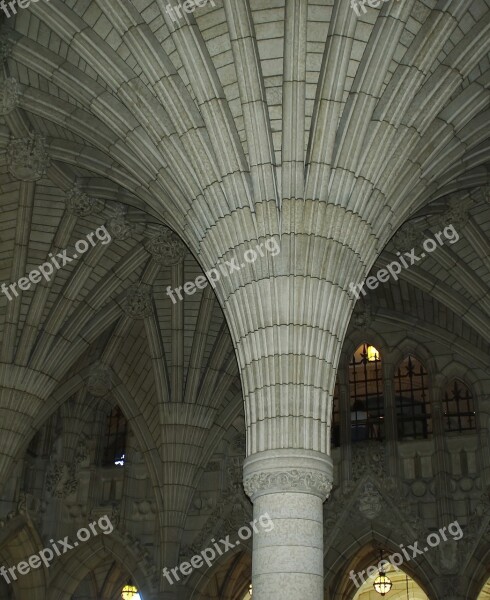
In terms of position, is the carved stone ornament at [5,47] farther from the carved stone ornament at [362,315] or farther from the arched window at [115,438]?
the arched window at [115,438]

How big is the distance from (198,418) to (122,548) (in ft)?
14.7

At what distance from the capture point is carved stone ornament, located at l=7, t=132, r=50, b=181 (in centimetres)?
1947

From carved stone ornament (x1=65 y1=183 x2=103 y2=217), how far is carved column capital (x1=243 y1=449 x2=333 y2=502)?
9.54m

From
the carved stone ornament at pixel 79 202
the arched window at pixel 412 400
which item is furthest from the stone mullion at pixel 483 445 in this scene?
the carved stone ornament at pixel 79 202

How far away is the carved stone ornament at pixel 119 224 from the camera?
2120cm

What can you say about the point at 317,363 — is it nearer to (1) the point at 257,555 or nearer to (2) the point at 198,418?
(1) the point at 257,555

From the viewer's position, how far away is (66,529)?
26.4m

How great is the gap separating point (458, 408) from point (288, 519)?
13.0 metres

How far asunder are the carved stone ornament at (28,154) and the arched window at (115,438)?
10.3m

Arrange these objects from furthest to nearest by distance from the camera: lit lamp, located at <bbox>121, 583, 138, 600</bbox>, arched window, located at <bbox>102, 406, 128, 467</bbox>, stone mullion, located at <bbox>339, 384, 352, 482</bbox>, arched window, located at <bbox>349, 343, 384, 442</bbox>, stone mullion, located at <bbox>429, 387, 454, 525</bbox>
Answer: lit lamp, located at <bbox>121, 583, 138, 600</bbox> → arched window, located at <bbox>102, 406, 128, 467</bbox> → arched window, located at <bbox>349, 343, 384, 442</bbox> → stone mullion, located at <bbox>339, 384, 352, 482</bbox> → stone mullion, located at <bbox>429, 387, 454, 525</bbox>

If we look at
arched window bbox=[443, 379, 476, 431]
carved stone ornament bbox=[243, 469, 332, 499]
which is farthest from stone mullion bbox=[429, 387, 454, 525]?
carved stone ornament bbox=[243, 469, 332, 499]

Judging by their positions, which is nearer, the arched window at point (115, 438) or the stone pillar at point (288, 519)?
the stone pillar at point (288, 519)

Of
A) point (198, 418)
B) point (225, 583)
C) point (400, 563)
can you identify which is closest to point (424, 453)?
point (400, 563)

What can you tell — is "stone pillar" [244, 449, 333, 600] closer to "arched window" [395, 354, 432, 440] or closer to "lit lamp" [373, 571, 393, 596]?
"arched window" [395, 354, 432, 440]
